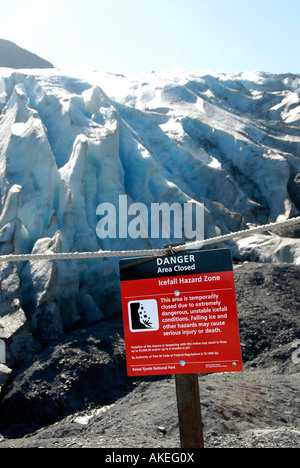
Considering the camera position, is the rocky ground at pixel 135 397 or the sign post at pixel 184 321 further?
the rocky ground at pixel 135 397

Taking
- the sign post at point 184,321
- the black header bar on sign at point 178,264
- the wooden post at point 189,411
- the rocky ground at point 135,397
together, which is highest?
Result: the black header bar on sign at point 178,264

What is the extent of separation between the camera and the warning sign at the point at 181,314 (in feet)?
6.45

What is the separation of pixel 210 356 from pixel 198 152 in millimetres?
19799

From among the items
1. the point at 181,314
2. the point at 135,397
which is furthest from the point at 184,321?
the point at 135,397

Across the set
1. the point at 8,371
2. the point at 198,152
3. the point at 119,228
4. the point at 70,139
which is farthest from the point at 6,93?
the point at 8,371

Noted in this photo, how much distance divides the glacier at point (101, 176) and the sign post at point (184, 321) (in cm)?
684

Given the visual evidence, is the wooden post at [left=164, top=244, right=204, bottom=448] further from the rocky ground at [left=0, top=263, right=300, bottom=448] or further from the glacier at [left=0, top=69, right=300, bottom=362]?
the glacier at [left=0, top=69, right=300, bottom=362]

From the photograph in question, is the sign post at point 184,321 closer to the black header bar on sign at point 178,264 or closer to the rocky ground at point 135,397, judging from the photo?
the black header bar on sign at point 178,264

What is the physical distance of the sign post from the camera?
1.97 m

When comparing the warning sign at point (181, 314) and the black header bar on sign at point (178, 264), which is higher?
the black header bar on sign at point (178, 264)

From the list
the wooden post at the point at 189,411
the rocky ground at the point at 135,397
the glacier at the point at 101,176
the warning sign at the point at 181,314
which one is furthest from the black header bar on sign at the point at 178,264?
the glacier at the point at 101,176

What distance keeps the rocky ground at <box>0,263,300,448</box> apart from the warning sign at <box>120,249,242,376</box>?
3125mm
